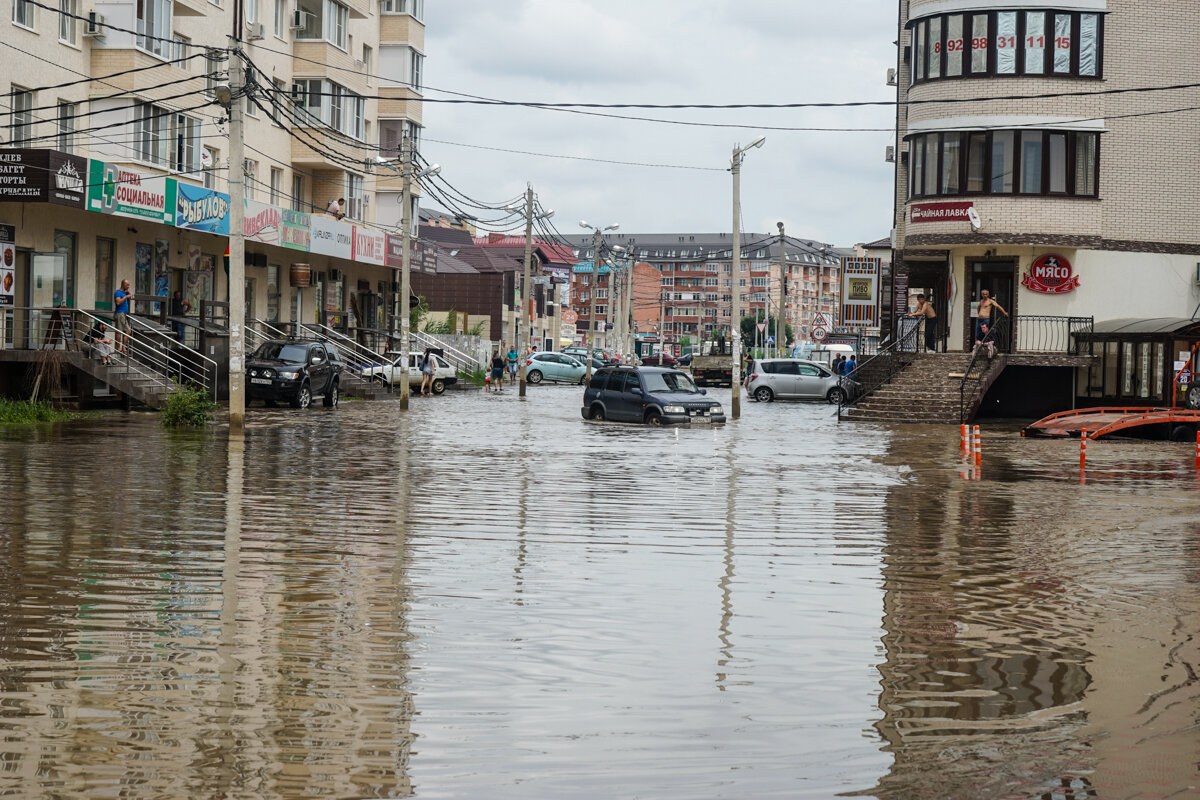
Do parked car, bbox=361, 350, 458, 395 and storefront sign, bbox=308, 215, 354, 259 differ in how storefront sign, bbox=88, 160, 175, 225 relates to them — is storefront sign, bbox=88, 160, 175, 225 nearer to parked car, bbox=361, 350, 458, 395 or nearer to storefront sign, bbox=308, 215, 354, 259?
storefront sign, bbox=308, 215, 354, 259

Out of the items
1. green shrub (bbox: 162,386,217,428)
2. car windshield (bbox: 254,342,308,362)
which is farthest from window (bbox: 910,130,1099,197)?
green shrub (bbox: 162,386,217,428)

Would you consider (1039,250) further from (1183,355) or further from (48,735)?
(48,735)

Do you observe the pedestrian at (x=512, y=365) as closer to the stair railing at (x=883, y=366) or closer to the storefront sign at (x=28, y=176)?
the stair railing at (x=883, y=366)

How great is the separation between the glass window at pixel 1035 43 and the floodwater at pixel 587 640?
959 inches

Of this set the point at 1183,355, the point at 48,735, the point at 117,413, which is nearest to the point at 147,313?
the point at 117,413

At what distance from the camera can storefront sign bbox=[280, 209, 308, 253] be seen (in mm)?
46062

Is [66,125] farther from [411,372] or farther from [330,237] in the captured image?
[411,372]

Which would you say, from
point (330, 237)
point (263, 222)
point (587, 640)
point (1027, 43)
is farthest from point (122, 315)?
point (587, 640)

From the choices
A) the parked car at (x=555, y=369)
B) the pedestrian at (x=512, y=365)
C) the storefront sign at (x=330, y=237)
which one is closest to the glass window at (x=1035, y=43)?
the storefront sign at (x=330, y=237)

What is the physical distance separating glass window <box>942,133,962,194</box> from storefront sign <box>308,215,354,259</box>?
20141mm

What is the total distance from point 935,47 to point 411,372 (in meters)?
21.1

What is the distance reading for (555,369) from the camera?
73.6 meters

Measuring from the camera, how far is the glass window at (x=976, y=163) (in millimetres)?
40906

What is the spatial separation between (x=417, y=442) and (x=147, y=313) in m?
16.0
